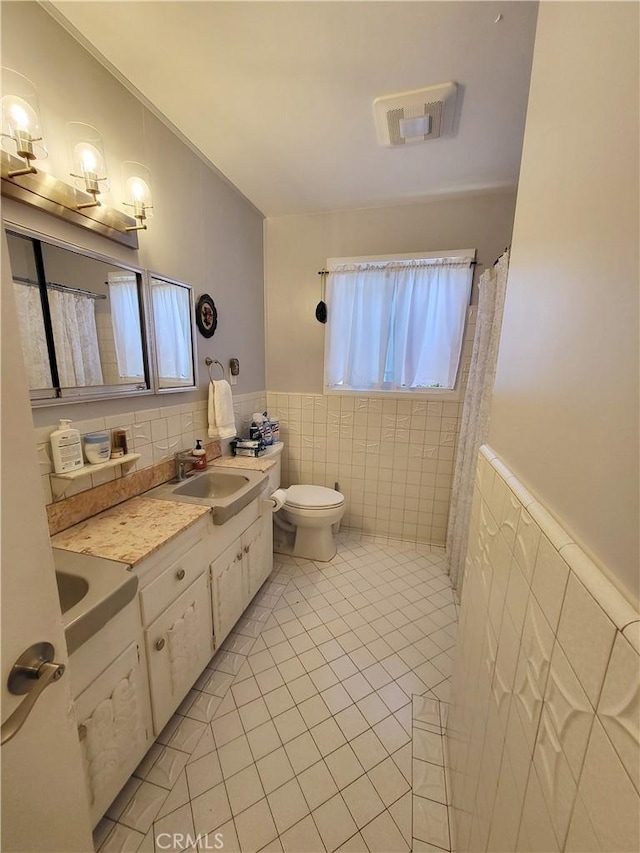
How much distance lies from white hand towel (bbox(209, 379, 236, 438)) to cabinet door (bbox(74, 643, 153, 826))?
111 centimetres

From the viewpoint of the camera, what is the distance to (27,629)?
1.66 feet

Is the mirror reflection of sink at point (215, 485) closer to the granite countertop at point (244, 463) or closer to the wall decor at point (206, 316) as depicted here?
the granite countertop at point (244, 463)

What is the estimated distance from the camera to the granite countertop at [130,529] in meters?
1.02

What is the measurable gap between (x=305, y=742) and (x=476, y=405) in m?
1.79

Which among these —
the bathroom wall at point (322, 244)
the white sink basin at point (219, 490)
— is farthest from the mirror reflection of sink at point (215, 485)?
the bathroom wall at point (322, 244)

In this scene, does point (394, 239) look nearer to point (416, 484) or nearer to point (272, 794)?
point (416, 484)

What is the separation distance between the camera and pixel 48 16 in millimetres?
1029

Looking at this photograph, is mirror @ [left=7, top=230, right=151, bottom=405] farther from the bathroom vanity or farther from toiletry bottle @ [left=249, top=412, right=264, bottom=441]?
toiletry bottle @ [left=249, top=412, right=264, bottom=441]

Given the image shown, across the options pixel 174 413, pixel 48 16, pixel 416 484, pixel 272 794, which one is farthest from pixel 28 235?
pixel 416 484

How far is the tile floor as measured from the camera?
98cm

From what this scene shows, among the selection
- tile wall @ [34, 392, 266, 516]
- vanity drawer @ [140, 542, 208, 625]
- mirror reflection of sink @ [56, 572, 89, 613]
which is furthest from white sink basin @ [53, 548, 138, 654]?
tile wall @ [34, 392, 266, 516]

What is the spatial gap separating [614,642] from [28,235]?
64.3 inches

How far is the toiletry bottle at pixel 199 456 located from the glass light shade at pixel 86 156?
3.76 ft

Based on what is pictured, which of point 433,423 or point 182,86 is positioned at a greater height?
point 182,86
